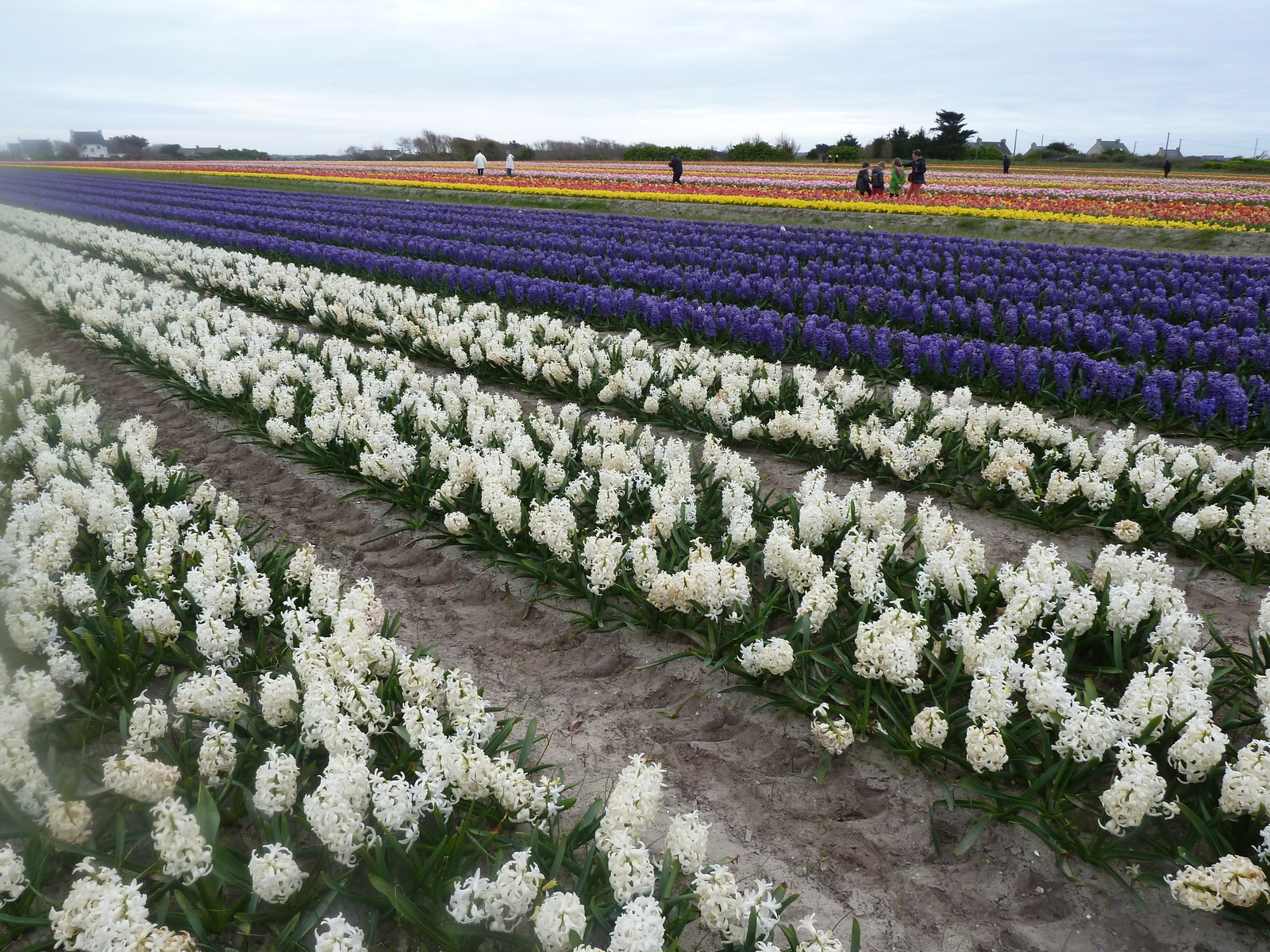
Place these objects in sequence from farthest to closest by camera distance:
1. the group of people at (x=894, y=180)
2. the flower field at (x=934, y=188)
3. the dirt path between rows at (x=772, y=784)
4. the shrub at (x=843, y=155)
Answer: the shrub at (x=843, y=155), the group of people at (x=894, y=180), the flower field at (x=934, y=188), the dirt path between rows at (x=772, y=784)

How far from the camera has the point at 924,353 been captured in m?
9.32

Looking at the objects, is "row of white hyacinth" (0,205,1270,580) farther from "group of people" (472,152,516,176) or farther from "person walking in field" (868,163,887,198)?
"group of people" (472,152,516,176)

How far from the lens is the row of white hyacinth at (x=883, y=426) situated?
565cm

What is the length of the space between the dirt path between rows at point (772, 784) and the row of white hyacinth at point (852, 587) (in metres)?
0.28

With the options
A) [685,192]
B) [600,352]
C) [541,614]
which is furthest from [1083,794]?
[685,192]

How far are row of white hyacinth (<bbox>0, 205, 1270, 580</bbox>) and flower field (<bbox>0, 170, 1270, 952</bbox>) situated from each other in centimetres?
4

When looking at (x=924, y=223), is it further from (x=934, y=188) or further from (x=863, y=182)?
(x=934, y=188)

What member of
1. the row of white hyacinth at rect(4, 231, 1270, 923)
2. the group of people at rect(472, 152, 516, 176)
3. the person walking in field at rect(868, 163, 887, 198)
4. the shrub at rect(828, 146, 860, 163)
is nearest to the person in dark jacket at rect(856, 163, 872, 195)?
the person walking in field at rect(868, 163, 887, 198)

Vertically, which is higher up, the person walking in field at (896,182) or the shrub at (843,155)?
the shrub at (843,155)

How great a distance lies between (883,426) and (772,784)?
4590 mm

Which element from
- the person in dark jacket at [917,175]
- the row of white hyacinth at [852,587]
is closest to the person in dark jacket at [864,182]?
the person in dark jacket at [917,175]

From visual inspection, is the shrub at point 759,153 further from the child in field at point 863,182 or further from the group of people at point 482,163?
the child in field at point 863,182

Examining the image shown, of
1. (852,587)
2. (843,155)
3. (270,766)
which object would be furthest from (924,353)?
(843,155)

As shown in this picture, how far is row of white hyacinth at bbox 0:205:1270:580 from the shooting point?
222 inches
